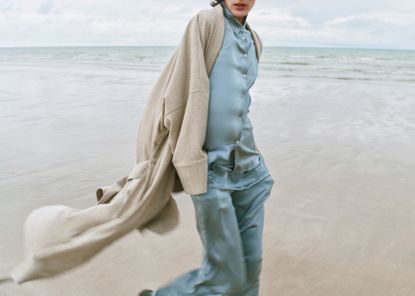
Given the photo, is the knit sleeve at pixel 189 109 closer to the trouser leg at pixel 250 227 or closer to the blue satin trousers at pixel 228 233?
the blue satin trousers at pixel 228 233

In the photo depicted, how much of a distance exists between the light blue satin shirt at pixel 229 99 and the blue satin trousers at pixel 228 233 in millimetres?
70

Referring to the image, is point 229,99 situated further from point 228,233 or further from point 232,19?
point 228,233

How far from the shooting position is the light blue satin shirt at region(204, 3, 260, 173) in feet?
7.50

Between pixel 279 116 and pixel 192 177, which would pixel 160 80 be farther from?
pixel 279 116

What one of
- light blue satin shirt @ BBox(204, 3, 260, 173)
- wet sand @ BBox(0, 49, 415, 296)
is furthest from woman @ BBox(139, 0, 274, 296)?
wet sand @ BBox(0, 49, 415, 296)

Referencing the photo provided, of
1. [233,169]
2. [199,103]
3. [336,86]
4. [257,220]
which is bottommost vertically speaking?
[336,86]

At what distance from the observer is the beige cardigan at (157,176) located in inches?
86.8

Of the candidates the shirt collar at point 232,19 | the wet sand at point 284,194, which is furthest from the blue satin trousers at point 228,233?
the wet sand at point 284,194

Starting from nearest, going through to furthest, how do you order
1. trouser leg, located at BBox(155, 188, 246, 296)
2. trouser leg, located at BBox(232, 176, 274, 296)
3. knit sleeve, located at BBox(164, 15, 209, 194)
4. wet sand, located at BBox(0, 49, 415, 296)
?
knit sleeve, located at BBox(164, 15, 209, 194)
trouser leg, located at BBox(155, 188, 246, 296)
trouser leg, located at BBox(232, 176, 274, 296)
wet sand, located at BBox(0, 49, 415, 296)

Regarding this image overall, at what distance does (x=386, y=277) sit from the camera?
3484 millimetres

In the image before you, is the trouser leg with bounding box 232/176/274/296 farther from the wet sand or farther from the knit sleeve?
the wet sand

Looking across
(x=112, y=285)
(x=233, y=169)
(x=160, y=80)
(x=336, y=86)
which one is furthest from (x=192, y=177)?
(x=336, y=86)

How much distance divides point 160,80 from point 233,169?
52 cm

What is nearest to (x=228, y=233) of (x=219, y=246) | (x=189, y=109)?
(x=219, y=246)
